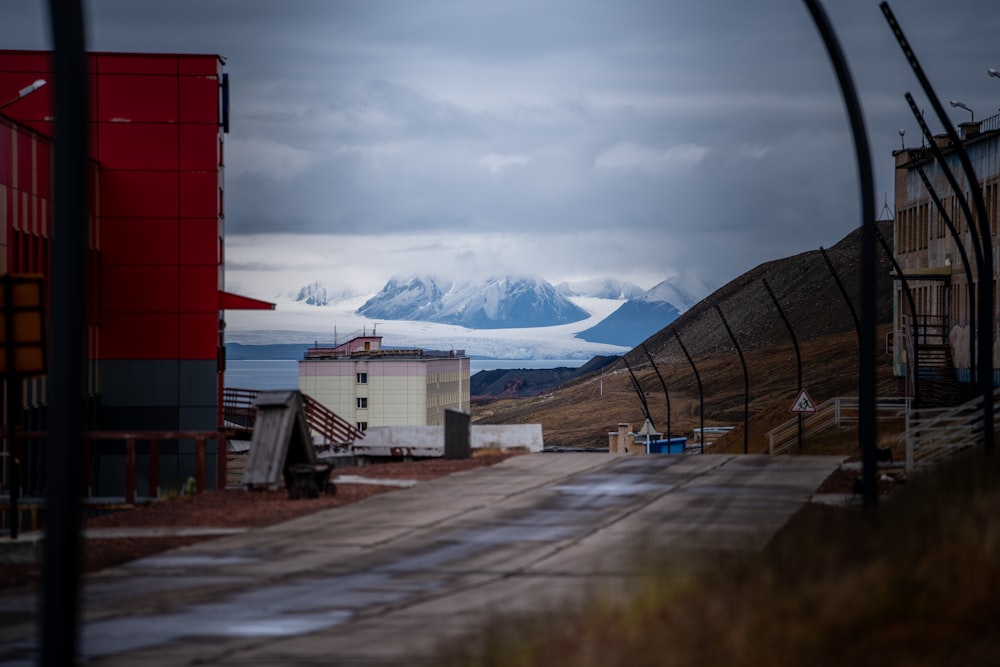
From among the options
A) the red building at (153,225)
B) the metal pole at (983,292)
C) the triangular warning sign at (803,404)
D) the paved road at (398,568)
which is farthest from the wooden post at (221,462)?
the red building at (153,225)

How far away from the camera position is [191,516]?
74.1ft

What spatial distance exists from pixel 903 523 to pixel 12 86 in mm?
45519

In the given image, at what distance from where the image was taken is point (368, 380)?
153500 millimetres

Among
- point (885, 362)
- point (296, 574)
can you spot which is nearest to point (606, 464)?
point (296, 574)

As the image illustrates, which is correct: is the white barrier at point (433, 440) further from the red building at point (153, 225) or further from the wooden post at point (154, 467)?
the wooden post at point (154, 467)

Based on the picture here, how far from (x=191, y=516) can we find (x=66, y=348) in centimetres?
1529

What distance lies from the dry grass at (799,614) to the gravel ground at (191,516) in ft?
26.2

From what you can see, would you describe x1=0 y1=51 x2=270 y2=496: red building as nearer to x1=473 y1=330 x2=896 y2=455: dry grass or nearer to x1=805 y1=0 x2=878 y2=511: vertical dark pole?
x1=805 y1=0 x2=878 y2=511: vertical dark pole

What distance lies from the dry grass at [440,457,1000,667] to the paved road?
1.39 meters

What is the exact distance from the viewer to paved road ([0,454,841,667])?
39.8 feet

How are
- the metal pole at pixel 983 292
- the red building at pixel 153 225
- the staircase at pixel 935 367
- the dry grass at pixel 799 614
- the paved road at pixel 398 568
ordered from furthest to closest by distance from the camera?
the staircase at pixel 935 367 → the red building at pixel 153 225 → the metal pole at pixel 983 292 → the paved road at pixel 398 568 → the dry grass at pixel 799 614

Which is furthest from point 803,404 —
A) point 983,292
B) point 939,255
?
point 983,292

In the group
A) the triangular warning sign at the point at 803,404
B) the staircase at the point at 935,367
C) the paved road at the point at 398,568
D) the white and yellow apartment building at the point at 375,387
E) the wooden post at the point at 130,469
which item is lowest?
the paved road at the point at 398,568

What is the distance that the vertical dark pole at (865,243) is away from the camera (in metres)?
16.6
